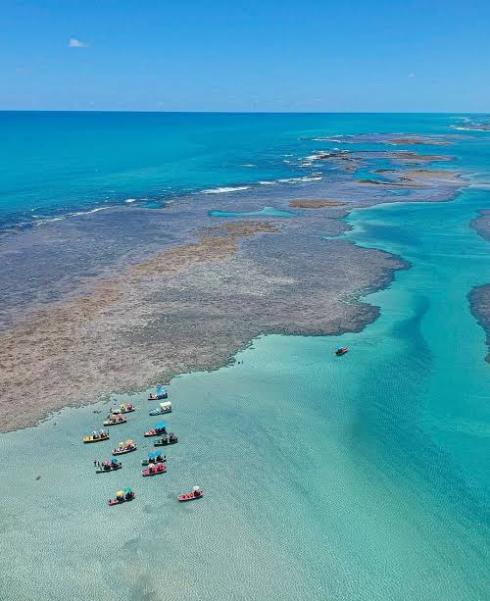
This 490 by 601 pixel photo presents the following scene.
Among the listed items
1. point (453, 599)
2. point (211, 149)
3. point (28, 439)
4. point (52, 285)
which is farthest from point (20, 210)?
point (211, 149)

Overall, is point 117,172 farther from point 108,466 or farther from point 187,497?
point 187,497

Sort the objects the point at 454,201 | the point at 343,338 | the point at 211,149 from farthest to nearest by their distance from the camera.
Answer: the point at 211,149
the point at 454,201
the point at 343,338

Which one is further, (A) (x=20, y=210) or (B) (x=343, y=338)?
(A) (x=20, y=210)

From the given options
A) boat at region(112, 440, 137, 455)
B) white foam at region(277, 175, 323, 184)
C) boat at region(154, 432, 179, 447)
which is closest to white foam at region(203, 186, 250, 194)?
white foam at region(277, 175, 323, 184)

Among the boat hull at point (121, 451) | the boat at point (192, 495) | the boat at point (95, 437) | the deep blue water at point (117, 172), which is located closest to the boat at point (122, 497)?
the boat at point (192, 495)

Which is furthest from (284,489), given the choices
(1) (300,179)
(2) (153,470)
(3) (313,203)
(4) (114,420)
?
(1) (300,179)

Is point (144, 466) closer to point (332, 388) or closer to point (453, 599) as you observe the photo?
point (332, 388)

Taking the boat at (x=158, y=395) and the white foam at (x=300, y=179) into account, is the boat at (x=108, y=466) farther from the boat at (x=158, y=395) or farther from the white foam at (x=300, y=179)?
the white foam at (x=300, y=179)
